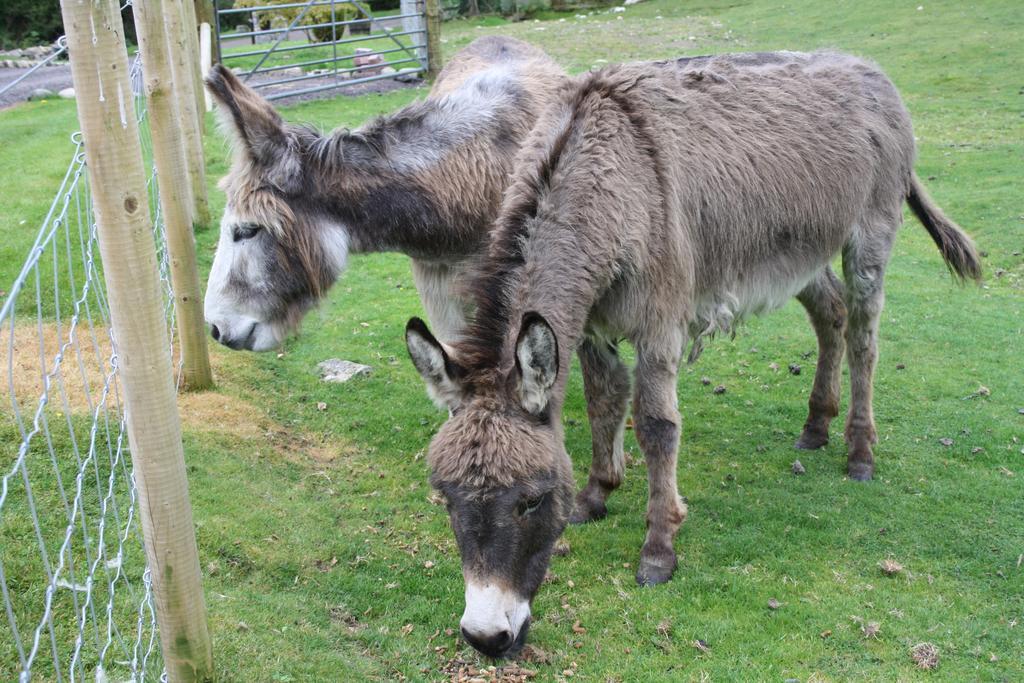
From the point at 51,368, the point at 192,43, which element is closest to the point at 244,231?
the point at 51,368

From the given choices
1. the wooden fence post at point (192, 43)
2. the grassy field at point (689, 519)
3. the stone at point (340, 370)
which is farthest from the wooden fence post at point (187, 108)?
the stone at point (340, 370)

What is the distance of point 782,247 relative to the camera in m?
5.02

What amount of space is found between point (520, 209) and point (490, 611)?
178 centimetres

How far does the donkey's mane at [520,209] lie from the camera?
3.54 metres

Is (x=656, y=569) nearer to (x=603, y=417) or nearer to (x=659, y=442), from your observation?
(x=659, y=442)

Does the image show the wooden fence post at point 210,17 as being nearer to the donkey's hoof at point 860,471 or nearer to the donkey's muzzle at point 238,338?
the donkey's muzzle at point 238,338

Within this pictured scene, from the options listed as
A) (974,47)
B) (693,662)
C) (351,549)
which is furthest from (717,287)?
(974,47)

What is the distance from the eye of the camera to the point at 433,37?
1752 cm

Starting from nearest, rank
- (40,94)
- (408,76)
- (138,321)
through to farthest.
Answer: (138,321) < (40,94) < (408,76)

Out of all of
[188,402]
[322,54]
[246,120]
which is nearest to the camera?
[246,120]

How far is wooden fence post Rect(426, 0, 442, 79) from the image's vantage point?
17.1 metres

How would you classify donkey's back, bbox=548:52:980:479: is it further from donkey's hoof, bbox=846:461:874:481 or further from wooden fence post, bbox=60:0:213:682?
wooden fence post, bbox=60:0:213:682

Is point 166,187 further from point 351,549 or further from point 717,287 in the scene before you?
point 717,287

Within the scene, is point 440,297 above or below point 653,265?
below
